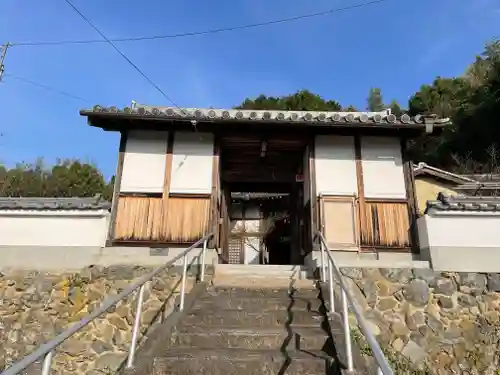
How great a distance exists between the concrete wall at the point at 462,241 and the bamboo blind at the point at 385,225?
0.68 metres

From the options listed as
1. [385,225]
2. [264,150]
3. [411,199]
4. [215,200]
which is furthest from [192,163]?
Result: [411,199]

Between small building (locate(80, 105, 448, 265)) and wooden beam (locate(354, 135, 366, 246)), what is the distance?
2 cm

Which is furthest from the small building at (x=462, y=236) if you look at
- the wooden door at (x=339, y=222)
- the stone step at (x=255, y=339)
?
the stone step at (x=255, y=339)

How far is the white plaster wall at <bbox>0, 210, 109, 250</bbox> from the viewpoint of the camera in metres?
7.72

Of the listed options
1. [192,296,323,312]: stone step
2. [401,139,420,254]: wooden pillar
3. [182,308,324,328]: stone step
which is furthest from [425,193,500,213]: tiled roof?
[182,308,324,328]: stone step

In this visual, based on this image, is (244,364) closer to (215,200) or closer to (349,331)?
(349,331)

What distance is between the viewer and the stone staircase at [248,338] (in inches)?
165

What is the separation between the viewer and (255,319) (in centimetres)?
538

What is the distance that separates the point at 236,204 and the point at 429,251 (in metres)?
13.2

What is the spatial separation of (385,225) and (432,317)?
226cm

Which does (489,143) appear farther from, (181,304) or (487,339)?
(181,304)

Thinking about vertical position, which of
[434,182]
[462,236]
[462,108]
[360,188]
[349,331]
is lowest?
[349,331]

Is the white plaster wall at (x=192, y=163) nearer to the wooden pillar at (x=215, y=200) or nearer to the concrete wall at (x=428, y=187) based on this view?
the wooden pillar at (x=215, y=200)

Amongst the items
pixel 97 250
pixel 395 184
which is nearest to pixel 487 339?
pixel 395 184
